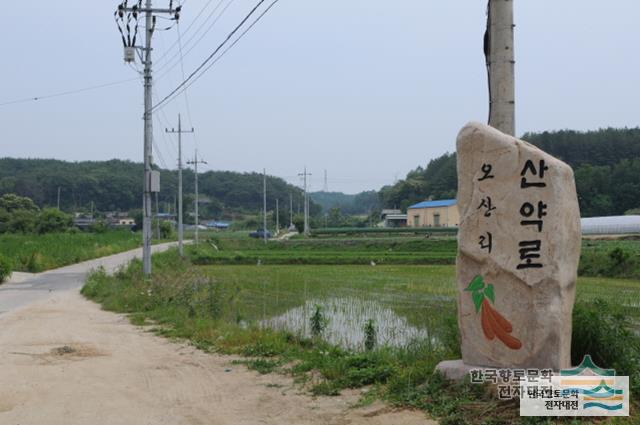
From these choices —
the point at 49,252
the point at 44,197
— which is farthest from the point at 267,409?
the point at 44,197

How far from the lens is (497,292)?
6.15m

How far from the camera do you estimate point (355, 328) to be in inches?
509

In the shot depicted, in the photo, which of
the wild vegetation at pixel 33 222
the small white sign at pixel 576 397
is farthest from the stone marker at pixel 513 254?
the wild vegetation at pixel 33 222

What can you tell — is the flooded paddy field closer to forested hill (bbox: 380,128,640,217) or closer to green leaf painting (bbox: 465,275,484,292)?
green leaf painting (bbox: 465,275,484,292)

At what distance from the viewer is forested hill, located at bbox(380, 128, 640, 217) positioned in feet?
166

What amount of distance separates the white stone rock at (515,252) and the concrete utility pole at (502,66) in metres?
0.61

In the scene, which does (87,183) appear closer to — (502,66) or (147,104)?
(147,104)

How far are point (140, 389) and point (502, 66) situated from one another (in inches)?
220

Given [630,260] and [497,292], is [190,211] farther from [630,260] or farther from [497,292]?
[497,292]

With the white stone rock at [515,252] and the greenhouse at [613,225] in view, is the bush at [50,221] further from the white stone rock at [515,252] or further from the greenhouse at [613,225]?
the white stone rock at [515,252]

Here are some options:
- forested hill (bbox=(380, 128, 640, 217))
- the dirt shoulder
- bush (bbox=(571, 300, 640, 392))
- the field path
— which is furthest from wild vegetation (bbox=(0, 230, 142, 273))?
forested hill (bbox=(380, 128, 640, 217))

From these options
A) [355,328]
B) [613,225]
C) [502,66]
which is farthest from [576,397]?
[613,225]

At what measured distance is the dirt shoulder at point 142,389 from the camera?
20.4 ft

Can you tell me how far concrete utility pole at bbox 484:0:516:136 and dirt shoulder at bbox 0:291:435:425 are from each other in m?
3.30
